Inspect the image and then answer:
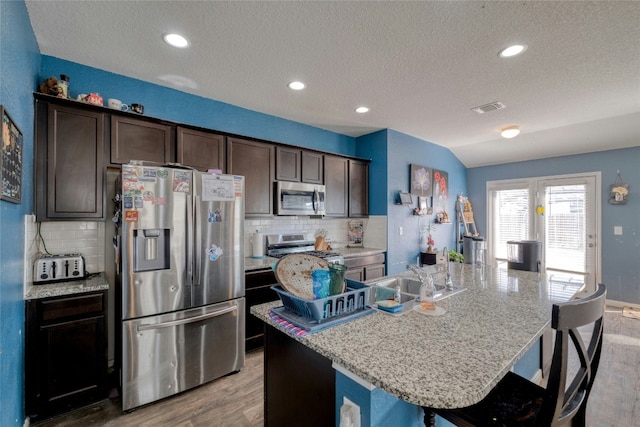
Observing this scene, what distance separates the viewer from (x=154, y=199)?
2076mm

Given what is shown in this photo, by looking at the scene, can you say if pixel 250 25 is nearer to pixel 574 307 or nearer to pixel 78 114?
pixel 78 114

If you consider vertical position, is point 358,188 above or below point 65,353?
above

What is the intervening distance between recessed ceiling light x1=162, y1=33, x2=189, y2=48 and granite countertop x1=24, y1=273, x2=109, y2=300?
1843 millimetres

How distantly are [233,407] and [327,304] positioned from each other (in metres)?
1.48

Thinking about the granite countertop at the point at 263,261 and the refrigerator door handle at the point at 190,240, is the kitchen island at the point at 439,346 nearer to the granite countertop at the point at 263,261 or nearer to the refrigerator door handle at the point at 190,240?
the refrigerator door handle at the point at 190,240

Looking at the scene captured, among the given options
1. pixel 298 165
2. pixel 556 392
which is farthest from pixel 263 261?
pixel 556 392

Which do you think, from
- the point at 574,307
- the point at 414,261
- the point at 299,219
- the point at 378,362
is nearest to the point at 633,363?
the point at 414,261

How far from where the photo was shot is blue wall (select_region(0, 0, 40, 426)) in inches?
52.4

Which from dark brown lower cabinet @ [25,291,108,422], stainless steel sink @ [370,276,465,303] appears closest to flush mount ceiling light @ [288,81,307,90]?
stainless steel sink @ [370,276,465,303]

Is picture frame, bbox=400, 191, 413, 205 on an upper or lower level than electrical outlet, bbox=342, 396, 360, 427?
upper

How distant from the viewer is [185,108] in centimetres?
294

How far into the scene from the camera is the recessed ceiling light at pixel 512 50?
82.5 inches

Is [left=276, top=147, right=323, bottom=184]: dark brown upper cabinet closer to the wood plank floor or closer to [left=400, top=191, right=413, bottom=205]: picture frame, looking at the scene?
[left=400, top=191, right=413, bottom=205]: picture frame

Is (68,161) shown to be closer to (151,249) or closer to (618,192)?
(151,249)
